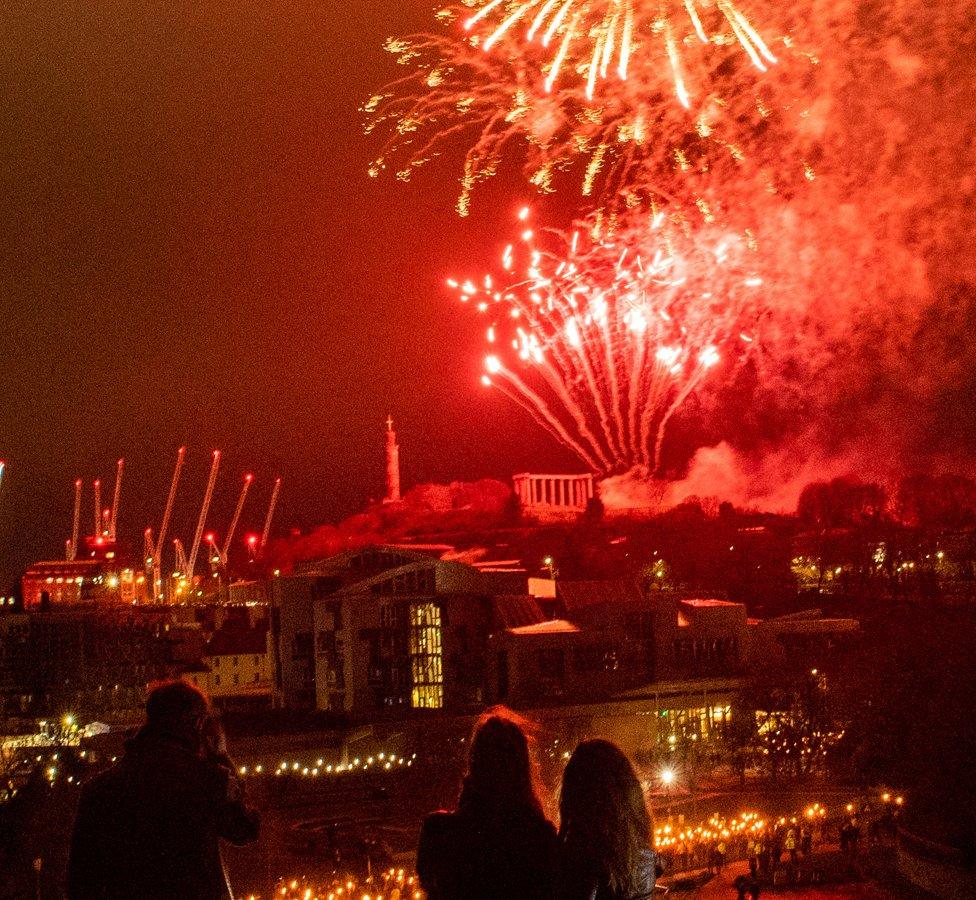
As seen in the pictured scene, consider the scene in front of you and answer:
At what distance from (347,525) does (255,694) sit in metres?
10.7

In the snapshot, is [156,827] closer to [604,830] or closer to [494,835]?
[494,835]

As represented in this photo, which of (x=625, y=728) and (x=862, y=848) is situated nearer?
(x=862, y=848)

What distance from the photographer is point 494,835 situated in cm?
174

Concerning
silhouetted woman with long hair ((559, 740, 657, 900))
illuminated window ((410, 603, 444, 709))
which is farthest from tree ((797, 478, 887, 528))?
silhouetted woman with long hair ((559, 740, 657, 900))

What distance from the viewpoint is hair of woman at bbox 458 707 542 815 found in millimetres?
1760

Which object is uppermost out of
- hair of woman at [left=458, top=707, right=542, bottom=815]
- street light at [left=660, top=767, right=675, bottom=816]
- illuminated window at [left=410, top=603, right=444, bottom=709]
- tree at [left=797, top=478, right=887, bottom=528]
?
tree at [left=797, top=478, right=887, bottom=528]

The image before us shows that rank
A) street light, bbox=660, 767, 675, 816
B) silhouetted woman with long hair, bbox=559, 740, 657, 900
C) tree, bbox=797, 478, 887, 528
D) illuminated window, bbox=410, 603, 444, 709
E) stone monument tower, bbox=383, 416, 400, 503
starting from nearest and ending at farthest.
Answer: silhouetted woman with long hair, bbox=559, 740, 657, 900 < street light, bbox=660, 767, 675, 816 < illuminated window, bbox=410, 603, 444, 709 < tree, bbox=797, 478, 887, 528 < stone monument tower, bbox=383, 416, 400, 503

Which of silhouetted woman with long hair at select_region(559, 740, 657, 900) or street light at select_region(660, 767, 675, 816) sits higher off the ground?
silhouetted woman with long hair at select_region(559, 740, 657, 900)

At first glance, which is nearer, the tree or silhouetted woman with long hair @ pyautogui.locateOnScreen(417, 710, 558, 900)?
silhouetted woman with long hair @ pyautogui.locateOnScreen(417, 710, 558, 900)

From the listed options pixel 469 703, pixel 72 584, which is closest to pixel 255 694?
pixel 469 703

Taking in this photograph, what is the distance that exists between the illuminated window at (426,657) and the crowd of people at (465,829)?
1358cm

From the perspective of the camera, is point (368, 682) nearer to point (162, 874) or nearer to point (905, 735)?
point (905, 735)

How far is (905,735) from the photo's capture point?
1030cm

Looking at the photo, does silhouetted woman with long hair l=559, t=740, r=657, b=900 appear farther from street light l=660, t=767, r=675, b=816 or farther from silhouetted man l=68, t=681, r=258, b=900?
street light l=660, t=767, r=675, b=816
